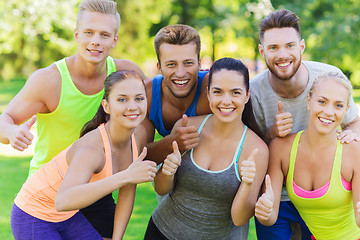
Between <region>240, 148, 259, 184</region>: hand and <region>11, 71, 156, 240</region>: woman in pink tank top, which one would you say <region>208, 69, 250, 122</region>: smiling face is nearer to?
<region>240, 148, 259, 184</region>: hand

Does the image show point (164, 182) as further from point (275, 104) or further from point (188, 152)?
point (275, 104)


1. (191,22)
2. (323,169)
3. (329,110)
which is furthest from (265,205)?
(191,22)

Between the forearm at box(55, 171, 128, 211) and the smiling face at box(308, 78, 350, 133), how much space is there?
1483 millimetres

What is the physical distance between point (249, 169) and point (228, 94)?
0.59m

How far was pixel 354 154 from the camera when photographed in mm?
3205

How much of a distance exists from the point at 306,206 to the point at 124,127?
1501mm

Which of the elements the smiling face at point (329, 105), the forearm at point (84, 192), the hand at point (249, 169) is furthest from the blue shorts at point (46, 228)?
the smiling face at point (329, 105)

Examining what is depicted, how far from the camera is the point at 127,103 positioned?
3.25 metres

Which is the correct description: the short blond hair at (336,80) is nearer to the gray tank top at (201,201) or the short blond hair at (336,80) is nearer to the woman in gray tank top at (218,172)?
the woman in gray tank top at (218,172)

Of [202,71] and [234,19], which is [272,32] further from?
[234,19]

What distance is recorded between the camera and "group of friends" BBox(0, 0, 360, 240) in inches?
123

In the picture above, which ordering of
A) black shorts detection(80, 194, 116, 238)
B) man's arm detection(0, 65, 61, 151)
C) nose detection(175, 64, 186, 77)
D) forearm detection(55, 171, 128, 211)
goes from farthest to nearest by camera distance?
1. black shorts detection(80, 194, 116, 238)
2. nose detection(175, 64, 186, 77)
3. man's arm detection(0, 65, 61, 151)
4. forearm detection(55, 171, 128, 211)

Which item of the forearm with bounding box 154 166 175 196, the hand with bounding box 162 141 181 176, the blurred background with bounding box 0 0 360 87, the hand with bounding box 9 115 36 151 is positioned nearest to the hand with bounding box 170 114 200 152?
the hand with bounding box 162 141 181 176

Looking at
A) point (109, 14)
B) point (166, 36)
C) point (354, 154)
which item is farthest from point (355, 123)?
point (109, 14)
